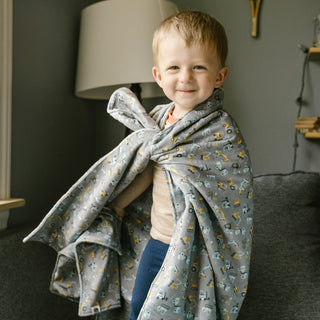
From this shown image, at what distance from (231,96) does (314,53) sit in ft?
1.57

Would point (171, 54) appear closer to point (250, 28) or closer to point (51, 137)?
point (51, 137)

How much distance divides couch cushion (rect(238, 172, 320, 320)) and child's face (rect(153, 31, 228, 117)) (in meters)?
0.59

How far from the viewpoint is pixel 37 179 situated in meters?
1.88

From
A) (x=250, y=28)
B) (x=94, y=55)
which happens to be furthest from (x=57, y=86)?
(x=250, y=28)

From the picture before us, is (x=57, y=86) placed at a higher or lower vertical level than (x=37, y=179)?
higher

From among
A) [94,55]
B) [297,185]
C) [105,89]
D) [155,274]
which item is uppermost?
[94,55]

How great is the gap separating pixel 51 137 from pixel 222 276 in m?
1.26

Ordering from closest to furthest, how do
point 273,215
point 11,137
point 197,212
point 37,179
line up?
point 197,212 → point 273,215 → point 11,137 → point 37,179

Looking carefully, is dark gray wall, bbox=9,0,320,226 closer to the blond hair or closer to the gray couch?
the gray couch

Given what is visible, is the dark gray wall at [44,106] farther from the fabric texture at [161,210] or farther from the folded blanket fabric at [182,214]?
the fabric texture at [161,210]

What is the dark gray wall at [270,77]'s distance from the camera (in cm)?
222

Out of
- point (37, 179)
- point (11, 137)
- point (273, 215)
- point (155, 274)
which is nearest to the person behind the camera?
point (155, 274)

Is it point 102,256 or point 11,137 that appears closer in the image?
point 102,256

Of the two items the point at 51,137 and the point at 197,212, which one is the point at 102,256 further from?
the point at 51,137
